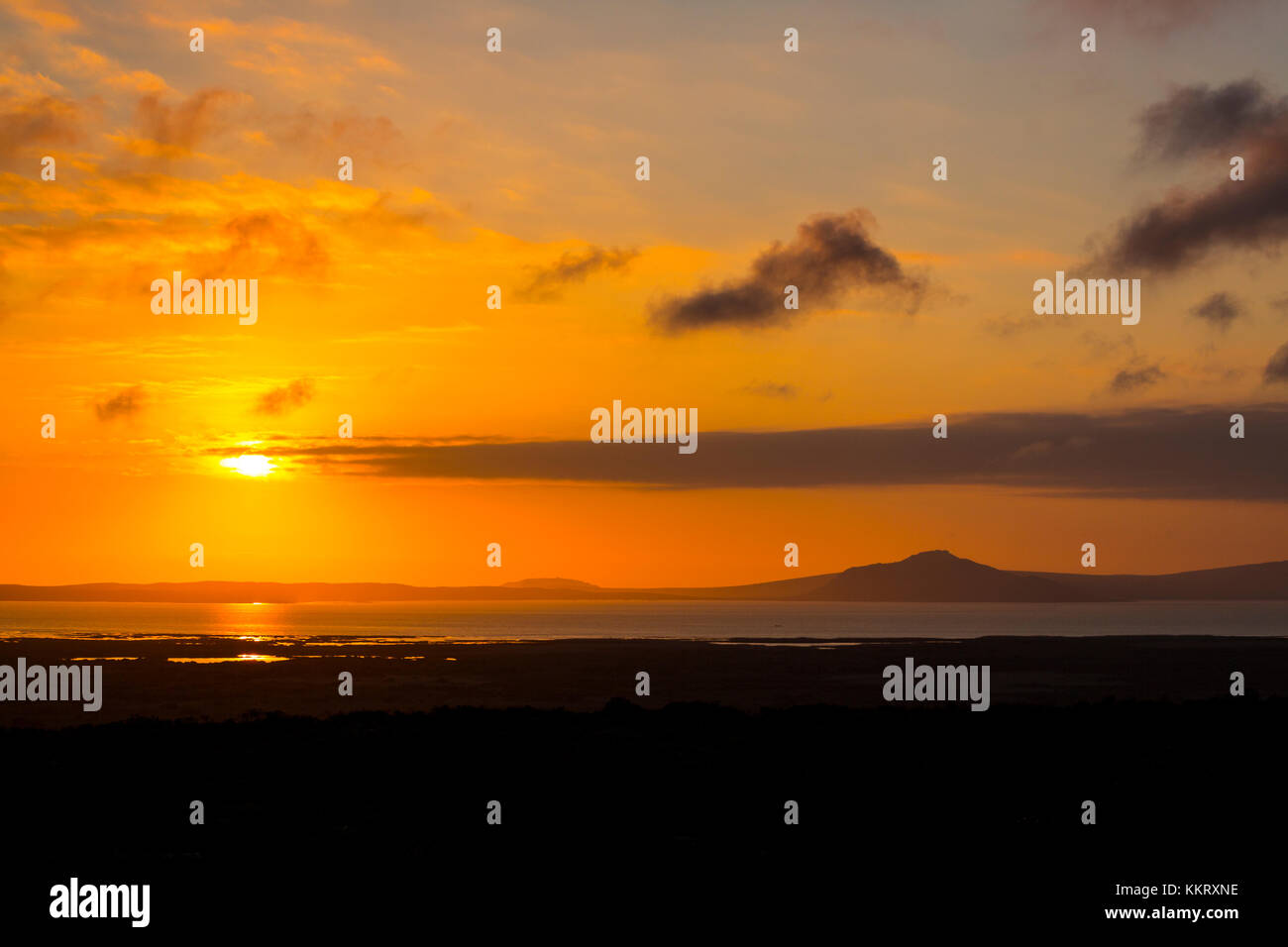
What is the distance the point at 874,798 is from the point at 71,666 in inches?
2352

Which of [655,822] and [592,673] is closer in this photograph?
[655,822]

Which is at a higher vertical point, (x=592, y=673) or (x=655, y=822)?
(x=592, y=673)

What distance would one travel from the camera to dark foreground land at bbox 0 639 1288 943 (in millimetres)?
16266

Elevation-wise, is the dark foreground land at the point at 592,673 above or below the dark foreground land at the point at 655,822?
above

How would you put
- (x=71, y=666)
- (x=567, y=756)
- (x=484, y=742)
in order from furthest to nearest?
(x=71, y=666) < (x=484, y=742) < (x=567, y=756)

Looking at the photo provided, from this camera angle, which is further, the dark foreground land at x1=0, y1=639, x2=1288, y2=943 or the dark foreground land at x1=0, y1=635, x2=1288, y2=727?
the dark foreground land at x1=0, y1=635, x2=1288, y2=727

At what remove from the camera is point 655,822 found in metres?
22.8

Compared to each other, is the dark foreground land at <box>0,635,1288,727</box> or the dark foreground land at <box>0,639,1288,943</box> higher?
the dark foreground land at <box>0,635,1288,727</box>

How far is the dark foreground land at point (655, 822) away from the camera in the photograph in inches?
640

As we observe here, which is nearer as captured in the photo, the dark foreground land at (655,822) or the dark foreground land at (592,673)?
the dark foreground land at (655,822)
